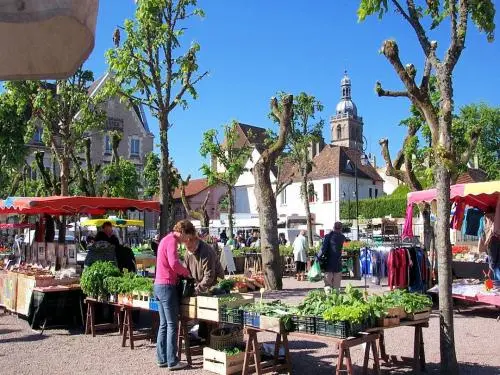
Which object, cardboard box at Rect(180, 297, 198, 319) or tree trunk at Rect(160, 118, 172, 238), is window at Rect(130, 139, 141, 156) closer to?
tree trunk at Rect(160, 118, 172, 238)

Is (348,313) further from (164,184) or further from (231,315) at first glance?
(164,184)

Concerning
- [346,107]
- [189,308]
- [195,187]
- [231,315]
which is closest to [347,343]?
[231,315]

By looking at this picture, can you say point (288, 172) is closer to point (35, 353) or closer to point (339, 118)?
point (35, 353)

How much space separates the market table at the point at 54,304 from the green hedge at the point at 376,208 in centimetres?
4007

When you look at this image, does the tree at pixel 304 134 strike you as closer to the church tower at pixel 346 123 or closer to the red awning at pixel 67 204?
the red awning at pixel 67 204

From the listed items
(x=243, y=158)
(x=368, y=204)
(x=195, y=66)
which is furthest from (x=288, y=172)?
(x=195, y=66)

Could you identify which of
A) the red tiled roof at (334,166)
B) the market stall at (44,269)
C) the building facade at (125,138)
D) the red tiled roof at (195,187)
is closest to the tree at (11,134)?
the market stall at (44,269)

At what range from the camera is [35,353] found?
Answer: 789 centimetres

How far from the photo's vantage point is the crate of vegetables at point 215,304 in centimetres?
648

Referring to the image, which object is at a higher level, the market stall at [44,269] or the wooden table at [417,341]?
the market stall at [44,269]

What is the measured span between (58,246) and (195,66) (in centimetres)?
641

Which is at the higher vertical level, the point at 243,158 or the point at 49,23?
the point at 243,158

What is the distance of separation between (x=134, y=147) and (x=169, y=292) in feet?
154

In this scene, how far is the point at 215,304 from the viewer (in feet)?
21.3
